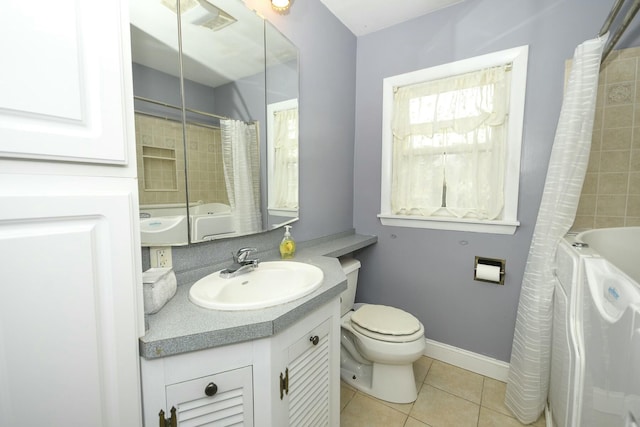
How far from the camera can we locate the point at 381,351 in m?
1.44

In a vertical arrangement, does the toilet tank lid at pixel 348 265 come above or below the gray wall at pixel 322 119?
below

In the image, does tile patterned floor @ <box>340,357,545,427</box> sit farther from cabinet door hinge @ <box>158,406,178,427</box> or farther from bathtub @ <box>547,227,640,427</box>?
cabinet door hinge @ <box>158,406,178,427</box>

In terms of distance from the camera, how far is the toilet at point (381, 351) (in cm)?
143

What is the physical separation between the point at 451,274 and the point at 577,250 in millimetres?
774

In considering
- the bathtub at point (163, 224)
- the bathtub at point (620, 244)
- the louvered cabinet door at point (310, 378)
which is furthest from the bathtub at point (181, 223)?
the bathtub at point (620, 244)

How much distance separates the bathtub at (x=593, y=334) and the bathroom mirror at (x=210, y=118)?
136cm

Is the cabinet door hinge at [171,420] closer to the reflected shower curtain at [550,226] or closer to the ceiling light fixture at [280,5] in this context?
the reflected shower curtain at [550,226]

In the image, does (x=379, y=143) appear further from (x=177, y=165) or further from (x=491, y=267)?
(x=177, y=165)

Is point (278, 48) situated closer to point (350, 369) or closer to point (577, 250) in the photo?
point (577, 250)

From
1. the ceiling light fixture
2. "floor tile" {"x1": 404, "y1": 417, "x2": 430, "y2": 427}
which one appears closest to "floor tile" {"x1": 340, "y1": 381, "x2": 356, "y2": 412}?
"floor tile" {"x1": 404, "y1": 417, "x2": 430, "y2": 427}

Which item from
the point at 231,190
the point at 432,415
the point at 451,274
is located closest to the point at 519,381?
the point at 432,415

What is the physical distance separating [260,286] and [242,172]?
568mm

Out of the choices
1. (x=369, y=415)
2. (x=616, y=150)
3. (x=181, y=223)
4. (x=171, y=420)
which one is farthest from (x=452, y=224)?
(x=171, y=420)

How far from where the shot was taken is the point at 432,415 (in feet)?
4.72
